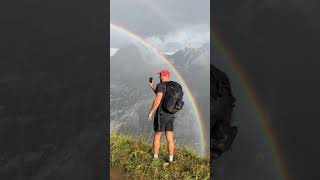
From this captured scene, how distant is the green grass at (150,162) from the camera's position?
8422mm

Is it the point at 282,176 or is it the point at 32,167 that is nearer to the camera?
the point at 32,167

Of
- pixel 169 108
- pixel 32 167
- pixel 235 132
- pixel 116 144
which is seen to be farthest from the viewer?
pixel 116 144

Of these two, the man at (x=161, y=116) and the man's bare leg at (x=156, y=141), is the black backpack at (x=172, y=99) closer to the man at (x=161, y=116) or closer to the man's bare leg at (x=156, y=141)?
the man at (x=161, y=116)

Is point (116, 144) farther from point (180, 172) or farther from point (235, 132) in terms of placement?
point (235, 132)

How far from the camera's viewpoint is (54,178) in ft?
24.2

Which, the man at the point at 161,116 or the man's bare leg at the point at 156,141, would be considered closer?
the man at the point at 161,116

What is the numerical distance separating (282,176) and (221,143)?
5.74 feet

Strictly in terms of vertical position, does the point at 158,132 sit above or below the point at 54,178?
above

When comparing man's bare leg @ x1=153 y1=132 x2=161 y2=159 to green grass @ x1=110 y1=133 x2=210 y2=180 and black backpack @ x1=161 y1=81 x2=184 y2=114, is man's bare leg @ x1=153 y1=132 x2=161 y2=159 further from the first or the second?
black backpack @ x1=161 y1=81 x2=184 y2=114

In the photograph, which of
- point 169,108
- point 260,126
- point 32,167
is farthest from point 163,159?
point 32,167

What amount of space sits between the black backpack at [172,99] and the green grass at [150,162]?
1.40 metres

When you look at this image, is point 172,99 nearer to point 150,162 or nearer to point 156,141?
point 156,141

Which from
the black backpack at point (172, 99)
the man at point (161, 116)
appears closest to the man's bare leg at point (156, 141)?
the man at point (161, 116)

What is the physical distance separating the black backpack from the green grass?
1.40 meters
